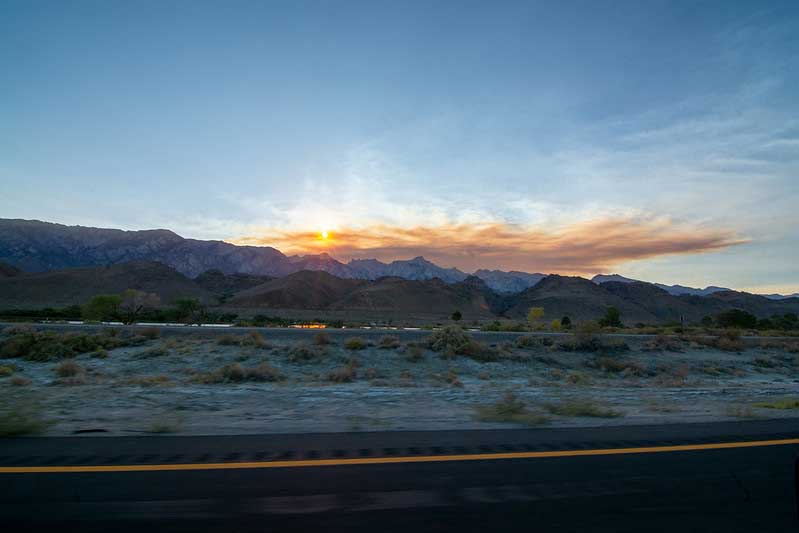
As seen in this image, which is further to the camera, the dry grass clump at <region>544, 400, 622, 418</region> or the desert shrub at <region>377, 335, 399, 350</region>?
the desert shrub at <region>377, 335, 399, 350</region>

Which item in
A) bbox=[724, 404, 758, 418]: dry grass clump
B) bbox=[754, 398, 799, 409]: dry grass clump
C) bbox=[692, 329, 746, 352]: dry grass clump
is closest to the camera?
bbox=[724, 404, 758, 418]: dry grass clump

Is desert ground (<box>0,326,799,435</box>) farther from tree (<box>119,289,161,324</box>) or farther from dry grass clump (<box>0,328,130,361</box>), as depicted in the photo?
tree (<box>119,289,161,324</box>)

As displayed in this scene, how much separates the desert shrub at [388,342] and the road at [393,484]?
2136 cm

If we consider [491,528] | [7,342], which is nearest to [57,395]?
[491,528]

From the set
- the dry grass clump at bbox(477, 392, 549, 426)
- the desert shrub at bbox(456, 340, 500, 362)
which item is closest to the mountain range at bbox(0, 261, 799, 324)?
the desert shrub at bbox(456, 340, 500, 362)

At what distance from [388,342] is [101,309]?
44144 millimetres

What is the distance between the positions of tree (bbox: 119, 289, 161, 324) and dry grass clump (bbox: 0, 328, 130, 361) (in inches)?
1186

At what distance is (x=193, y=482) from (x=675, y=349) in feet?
Answer: 114

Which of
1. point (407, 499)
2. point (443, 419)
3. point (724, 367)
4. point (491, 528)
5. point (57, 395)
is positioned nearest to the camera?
point (491, 528)

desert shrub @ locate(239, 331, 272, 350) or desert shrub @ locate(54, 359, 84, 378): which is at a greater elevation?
desert shrub @ locate(239, 331, 272, 350)

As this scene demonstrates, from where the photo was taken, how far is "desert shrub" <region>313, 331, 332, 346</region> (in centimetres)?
2955

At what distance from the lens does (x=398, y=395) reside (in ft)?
47.3

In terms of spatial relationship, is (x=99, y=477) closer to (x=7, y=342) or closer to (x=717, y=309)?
(x=7, y=342)

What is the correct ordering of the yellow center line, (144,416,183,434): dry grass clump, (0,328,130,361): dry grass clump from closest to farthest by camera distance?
the yellow center line
(144,416,183,434): dry grass clump
(0,328,130,361): dry grass clump
